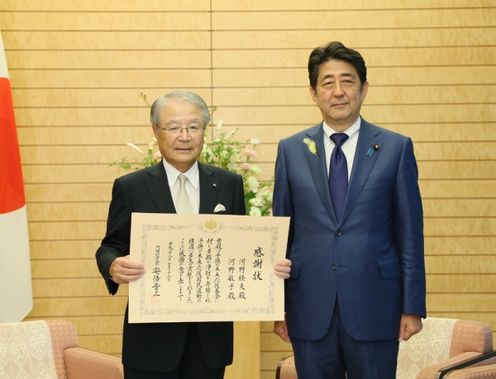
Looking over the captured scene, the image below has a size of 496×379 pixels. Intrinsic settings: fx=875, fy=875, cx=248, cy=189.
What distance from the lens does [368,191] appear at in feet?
9.72

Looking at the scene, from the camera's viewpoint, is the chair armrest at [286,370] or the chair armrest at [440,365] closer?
the chair armrest at [440,365]

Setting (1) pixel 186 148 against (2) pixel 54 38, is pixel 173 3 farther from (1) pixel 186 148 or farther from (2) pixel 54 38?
(1) pixel 186 148

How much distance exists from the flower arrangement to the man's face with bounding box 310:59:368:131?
1446 mm

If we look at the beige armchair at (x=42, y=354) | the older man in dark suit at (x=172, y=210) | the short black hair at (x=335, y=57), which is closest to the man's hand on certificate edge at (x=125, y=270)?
the older man in dark suit at (x=172, y=210)

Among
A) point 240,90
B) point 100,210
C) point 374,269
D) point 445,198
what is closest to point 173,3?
point 240,90

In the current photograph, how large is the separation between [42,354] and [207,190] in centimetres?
181

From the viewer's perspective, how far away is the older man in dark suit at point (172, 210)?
2.85 meters

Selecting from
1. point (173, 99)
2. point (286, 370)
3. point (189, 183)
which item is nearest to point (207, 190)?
point (189, 183)

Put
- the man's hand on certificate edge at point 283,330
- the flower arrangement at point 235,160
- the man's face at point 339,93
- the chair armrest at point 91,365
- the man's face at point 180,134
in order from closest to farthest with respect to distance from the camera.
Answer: the man's face at point 180,134 < the man's face at point 339,93 < the man's hand on certificate edge at point 283,330 < the chair armrest at point 91,365 < the flower arrangement at point 235,160

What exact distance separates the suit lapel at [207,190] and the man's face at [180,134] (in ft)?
0.20

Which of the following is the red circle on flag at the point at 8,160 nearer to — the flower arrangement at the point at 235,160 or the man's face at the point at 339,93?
the flower arrangement at the point at 235,160

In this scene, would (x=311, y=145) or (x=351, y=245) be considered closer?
(x=351, y=245)

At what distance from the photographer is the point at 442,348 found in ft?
14.1

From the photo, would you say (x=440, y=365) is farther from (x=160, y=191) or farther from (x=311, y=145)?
(x=160, y=191)
